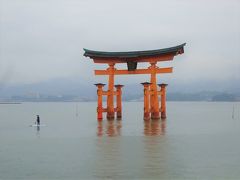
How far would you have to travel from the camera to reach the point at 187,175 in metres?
13.3

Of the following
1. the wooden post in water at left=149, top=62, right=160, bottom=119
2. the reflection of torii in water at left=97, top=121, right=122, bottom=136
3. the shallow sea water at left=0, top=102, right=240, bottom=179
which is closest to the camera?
the shallow sea water at left=0, top=102, right=240, bottom=179

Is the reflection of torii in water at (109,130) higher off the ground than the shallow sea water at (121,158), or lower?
higher

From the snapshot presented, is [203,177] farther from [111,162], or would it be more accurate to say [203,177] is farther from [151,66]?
[151,66]

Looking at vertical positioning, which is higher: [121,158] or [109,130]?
[109,130]

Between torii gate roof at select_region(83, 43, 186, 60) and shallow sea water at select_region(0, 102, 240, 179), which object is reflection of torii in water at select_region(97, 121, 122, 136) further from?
torii gate roof at select_region(83, 43, 186, 60)

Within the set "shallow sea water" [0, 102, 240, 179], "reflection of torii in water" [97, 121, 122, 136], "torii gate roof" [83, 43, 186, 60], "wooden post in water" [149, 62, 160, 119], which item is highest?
"torii gate roof" [83, 43, 186, 60]

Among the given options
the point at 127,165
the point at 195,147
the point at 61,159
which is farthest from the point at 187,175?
the point at 195,147

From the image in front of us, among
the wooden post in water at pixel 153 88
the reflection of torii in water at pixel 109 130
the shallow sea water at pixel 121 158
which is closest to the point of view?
the shallow sea water at pixel 121 158

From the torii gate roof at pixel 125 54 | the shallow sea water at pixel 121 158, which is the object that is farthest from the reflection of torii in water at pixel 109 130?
the torii gate roof at pixel 125 54

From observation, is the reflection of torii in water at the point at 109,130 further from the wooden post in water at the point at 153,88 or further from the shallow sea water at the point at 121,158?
the wooden post in water at the point at 153,88

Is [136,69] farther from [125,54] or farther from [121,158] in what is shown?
[121,158]

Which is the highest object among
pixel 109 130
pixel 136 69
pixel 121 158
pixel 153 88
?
pixel 136 69

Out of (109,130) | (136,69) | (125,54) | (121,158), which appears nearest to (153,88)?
(136,69)

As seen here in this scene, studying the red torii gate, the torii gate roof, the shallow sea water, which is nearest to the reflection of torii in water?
the shallow sea water
